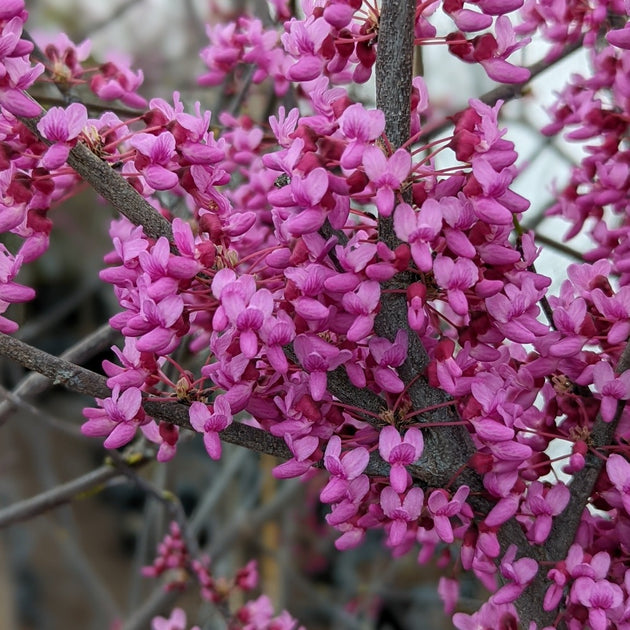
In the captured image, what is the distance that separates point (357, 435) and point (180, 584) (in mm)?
691

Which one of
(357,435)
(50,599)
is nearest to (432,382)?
(357,435)

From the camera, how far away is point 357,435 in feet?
2.12

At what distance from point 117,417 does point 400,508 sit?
22 centimetres

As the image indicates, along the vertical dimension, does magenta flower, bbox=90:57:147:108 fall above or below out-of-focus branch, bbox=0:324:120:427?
above

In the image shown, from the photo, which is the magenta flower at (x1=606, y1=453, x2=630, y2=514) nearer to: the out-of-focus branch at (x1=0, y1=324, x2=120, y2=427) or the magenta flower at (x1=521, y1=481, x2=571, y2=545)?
the magenta flower at (x1=521, y1=481, x2=571, y2=545)

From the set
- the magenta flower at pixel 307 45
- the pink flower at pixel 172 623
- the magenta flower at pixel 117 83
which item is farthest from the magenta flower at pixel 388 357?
the pink flower at pixel 172 623

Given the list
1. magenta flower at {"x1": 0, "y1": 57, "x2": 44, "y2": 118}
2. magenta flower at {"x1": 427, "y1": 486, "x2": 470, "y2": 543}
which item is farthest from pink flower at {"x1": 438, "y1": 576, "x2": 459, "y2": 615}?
magenta flower at {"x1": 0, "y1": 57, "x2": 44, "y2": 118}

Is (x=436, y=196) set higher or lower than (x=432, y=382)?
higher

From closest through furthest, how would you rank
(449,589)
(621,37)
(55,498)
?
(621,37) → (449,589) → (55,498)

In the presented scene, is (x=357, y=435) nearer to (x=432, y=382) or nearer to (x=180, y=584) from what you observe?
(x=432, y=382)

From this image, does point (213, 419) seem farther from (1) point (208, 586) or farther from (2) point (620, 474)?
(1) point (208, 586)

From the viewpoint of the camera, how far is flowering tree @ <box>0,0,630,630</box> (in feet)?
1.85

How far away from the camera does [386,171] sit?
555mm

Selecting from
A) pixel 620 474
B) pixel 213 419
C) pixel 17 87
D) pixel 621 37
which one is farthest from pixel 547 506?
pixel 17 87
